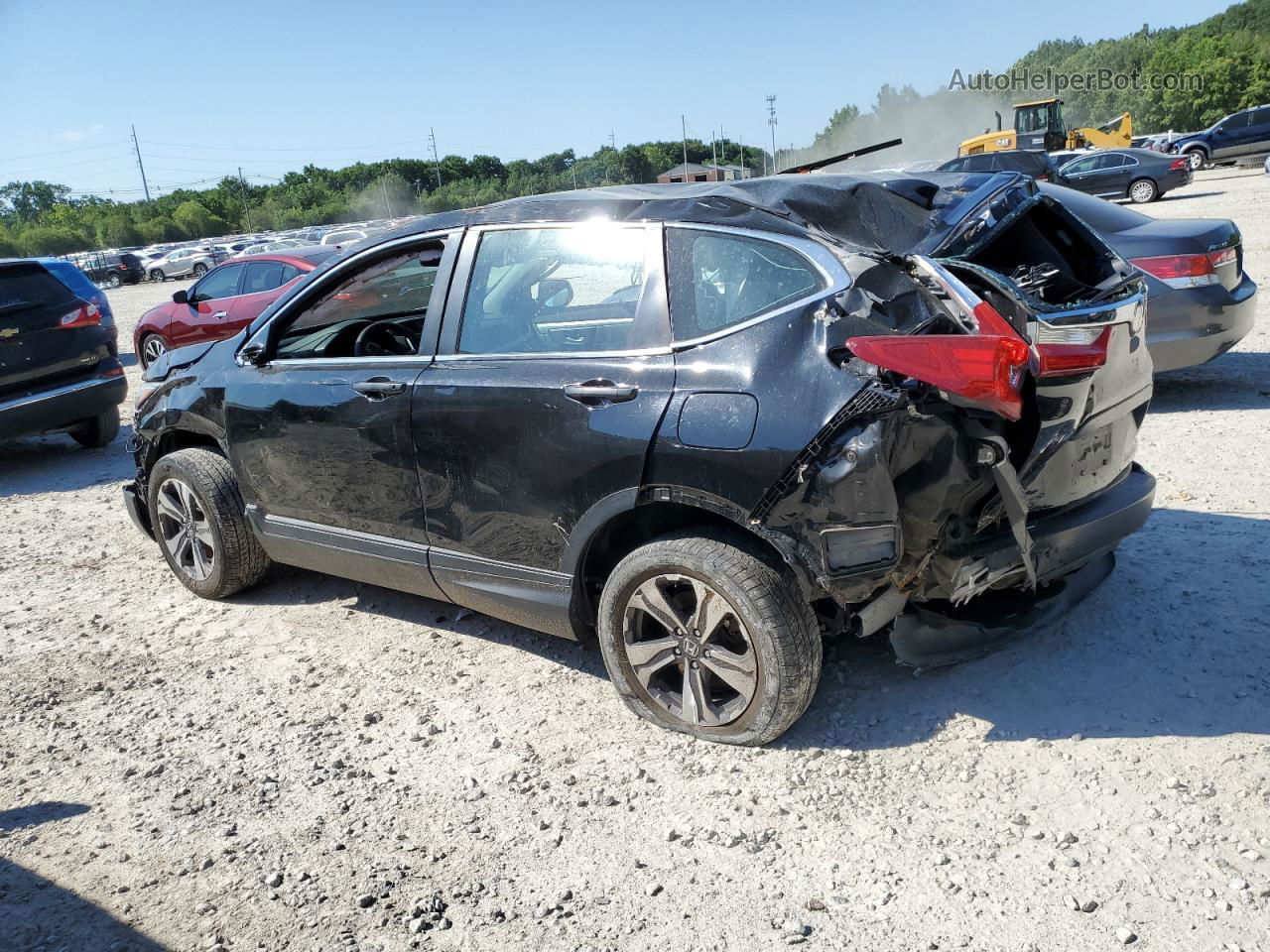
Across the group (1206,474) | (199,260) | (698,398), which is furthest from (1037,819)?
(199,260)

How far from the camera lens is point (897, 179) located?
3932mm

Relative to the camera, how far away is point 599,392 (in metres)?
3.46

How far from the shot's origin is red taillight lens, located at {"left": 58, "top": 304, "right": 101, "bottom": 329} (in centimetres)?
857

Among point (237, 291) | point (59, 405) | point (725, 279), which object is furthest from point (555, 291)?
point (237, 291)

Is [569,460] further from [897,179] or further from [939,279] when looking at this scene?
[897,179]

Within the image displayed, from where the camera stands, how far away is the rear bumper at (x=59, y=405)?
818 centimetres

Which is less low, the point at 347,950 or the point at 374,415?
the point at 374,415

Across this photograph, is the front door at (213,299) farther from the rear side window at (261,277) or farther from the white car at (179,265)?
the white car at (179,265)

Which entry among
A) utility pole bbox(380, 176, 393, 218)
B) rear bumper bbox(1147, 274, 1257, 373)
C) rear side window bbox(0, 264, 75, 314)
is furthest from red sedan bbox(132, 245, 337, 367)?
utility pole bbox(380, 176, 393, 218)

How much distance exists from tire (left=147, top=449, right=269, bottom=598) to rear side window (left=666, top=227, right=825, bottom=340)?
8.89ft

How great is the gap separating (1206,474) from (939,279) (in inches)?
132

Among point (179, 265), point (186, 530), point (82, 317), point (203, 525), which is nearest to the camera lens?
point (203, 525)

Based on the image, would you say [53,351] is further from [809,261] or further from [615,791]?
[809,261]

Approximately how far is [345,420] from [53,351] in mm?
5616
